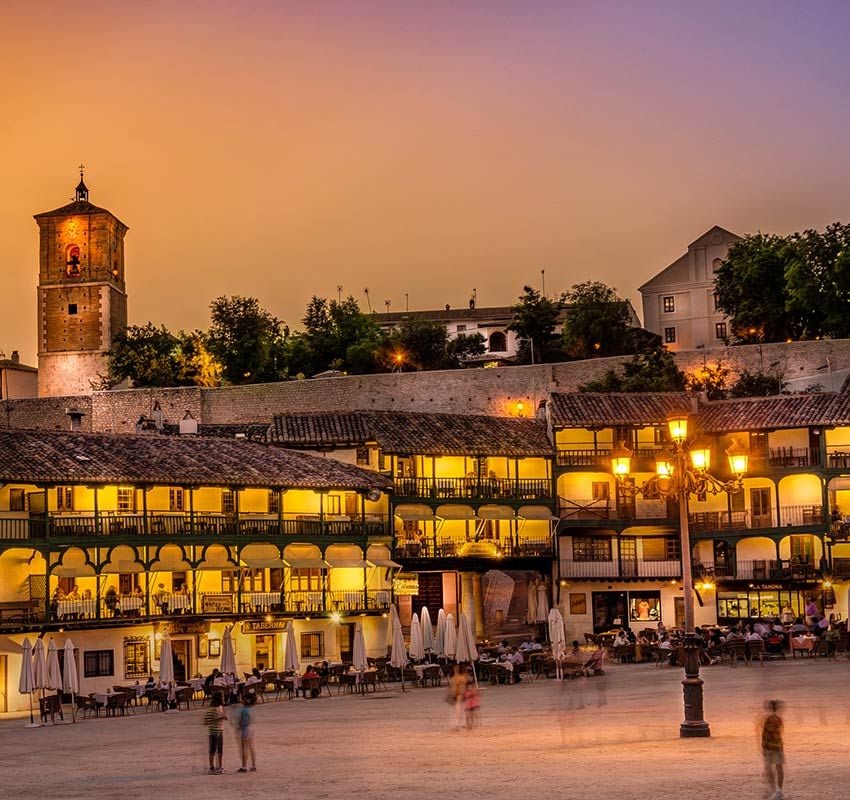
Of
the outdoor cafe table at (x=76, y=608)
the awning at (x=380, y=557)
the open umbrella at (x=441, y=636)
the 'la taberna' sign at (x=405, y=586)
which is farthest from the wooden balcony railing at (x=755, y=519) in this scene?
the outdoor cafe table at (x=76, y=608)

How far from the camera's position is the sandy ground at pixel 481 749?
2325cm

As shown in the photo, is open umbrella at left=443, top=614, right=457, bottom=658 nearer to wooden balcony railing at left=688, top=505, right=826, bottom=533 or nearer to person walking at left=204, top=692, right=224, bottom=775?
wooden balcony railing at left=688, top=505, right=826, bottom=533

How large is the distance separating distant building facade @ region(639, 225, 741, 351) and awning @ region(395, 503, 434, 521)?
41.0 metres

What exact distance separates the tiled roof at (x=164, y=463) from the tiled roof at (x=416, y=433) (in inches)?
126

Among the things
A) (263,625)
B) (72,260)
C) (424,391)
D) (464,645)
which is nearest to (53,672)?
(464,645)

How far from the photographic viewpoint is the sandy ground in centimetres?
2325

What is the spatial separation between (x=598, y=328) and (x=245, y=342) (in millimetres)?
22408

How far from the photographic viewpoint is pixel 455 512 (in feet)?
206

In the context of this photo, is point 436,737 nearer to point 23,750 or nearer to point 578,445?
point 23,750

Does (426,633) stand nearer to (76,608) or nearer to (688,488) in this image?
(76,608)

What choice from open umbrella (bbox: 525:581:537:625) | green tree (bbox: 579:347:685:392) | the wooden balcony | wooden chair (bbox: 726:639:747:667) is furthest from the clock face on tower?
wooden chair (bbox: 726:639:747:667)

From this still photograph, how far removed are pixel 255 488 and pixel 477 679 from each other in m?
11.6

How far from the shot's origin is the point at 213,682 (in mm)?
42406

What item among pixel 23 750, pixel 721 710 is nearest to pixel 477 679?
pixel 721 710
